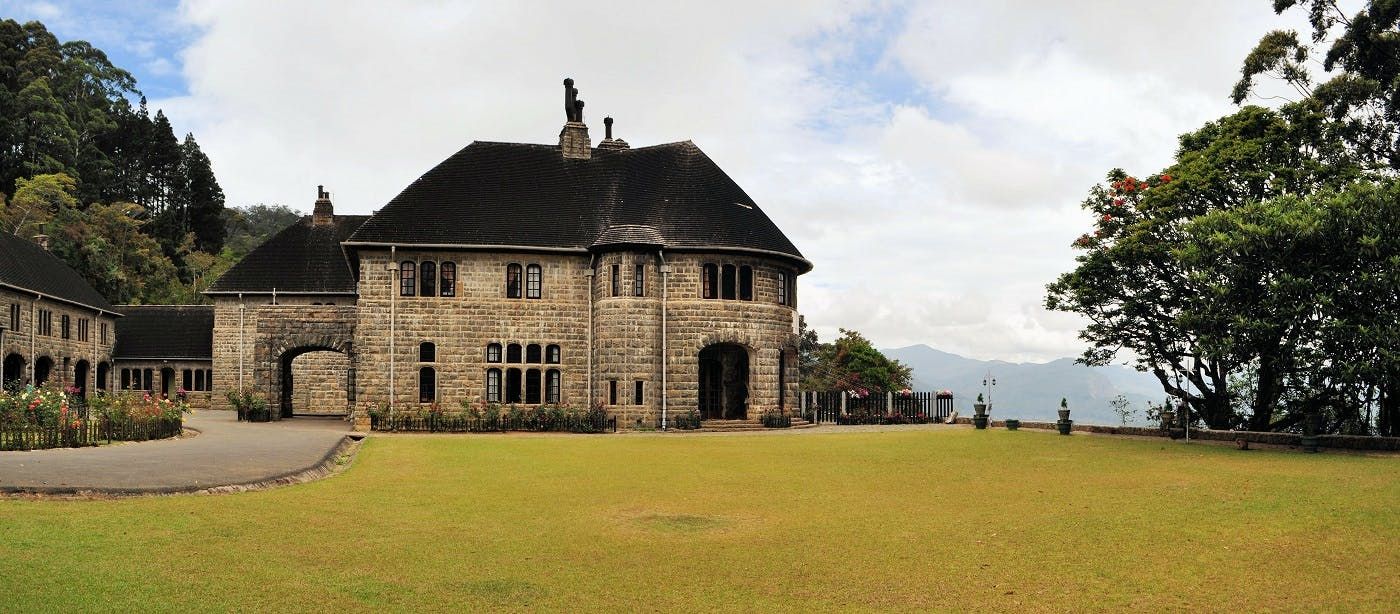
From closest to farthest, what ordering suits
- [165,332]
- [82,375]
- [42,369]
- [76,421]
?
1. [76,421]
2. [42,369]
3. [82,375]
4. [165,332]

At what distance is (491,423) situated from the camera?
31859 millimetres

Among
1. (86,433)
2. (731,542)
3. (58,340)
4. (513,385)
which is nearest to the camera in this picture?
(731,542)

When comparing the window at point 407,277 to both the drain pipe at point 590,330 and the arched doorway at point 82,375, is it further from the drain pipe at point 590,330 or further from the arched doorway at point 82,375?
the arched doorway at point 82,375

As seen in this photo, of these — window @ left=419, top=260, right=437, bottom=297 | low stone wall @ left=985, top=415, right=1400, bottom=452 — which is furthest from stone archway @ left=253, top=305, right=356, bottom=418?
low stone wall @ left=985, top=415, right=1400, bottom=452

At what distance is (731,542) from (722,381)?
81.9 ft

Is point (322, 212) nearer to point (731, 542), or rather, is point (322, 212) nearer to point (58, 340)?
point (58, 340)

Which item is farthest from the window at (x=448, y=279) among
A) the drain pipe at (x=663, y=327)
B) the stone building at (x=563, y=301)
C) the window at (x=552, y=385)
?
the drain pipe at (x=663, y=327)

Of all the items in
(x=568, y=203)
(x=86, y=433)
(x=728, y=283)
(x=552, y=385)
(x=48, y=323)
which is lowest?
(x=86, y=433)

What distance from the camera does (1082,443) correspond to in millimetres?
25188

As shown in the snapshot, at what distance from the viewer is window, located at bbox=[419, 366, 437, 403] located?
33.9 metres

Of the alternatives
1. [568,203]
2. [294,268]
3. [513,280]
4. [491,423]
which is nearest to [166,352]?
[294,268]

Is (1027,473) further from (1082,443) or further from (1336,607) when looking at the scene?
(1336,607)

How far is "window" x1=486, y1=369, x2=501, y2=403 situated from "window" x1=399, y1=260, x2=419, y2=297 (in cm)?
370

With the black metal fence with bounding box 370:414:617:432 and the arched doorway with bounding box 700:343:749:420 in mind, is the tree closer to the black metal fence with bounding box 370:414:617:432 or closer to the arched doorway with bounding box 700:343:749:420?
the arched doorway with bounding box 700:343:749:420
